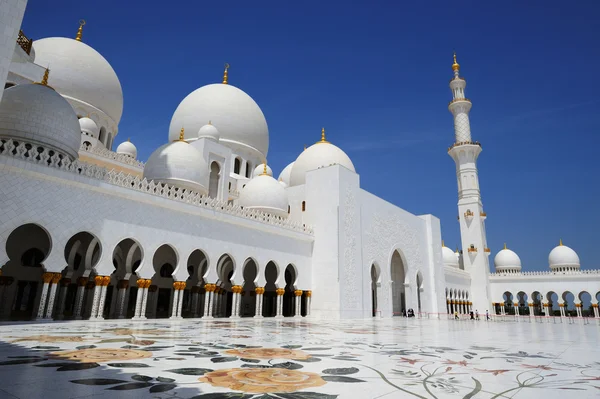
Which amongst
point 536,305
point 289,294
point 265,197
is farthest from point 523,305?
point 265,197

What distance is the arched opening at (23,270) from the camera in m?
11.0

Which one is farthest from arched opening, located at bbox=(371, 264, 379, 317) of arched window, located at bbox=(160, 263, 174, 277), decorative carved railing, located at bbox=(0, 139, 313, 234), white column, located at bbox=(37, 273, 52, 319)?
white column, located at bbox=(37, 273, 52, 319)

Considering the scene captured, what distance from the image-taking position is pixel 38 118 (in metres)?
9.54

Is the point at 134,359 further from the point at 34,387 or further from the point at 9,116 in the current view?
the point at 9,116

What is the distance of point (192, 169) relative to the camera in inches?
532

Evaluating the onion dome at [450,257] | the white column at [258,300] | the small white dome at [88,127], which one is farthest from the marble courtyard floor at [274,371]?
the onion dome at [450,257]

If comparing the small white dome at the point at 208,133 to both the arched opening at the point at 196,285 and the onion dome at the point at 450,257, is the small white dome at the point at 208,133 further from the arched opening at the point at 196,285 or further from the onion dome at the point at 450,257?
the onion dome at the point at 450,257

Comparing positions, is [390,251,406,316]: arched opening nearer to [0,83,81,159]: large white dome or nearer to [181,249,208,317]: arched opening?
[181,249,208,317]: arched opening

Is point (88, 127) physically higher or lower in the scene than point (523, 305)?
higher

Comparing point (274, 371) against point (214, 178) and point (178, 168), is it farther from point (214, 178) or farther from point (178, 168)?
point (214, 178)

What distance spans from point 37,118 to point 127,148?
393 inches

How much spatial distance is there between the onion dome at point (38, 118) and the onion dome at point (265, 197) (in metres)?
7.17

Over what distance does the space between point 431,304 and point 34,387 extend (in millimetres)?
20984

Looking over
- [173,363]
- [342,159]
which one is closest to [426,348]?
[173,363]
